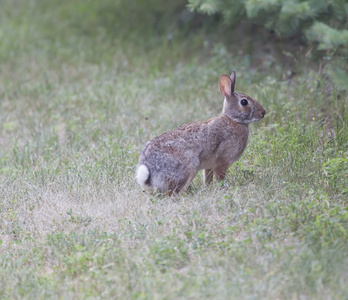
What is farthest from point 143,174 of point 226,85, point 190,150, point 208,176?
point 226,85

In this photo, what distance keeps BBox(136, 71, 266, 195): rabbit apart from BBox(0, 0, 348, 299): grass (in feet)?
0.64

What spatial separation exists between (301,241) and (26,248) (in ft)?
7.18

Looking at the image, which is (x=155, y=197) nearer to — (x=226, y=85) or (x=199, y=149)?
(x=199, y=149)

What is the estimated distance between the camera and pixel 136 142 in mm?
7512

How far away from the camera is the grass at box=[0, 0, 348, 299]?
4.23 meters

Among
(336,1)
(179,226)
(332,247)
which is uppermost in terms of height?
(336,1)

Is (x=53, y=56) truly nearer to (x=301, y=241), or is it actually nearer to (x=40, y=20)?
(x=40, y=20)

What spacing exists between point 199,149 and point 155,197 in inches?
25.7

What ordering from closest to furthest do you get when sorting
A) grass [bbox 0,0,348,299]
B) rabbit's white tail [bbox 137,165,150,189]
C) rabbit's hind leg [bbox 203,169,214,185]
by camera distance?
1. grass [bbox 0,0,348,299]
2. rabbit's white tail [bbox 137,165,150,189]
3. rabbit's hind leg [bbox 203,169,214,185]

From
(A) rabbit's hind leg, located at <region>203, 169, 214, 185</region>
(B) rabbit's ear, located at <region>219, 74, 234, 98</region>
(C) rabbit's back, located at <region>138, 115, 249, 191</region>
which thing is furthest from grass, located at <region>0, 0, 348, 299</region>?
(B) rabbit's ear, located at <region>219, 74, 234, 98</region>

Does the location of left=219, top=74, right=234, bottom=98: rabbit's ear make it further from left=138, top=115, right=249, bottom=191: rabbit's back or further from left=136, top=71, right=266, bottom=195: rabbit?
left=138, top=115, right=249, bottom=191: rabbit's back

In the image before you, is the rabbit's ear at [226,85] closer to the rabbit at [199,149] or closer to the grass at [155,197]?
the rabbit at [199,149]

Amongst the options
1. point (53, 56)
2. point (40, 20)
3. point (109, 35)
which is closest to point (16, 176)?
point (53, 56)

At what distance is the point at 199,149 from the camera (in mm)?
5906
